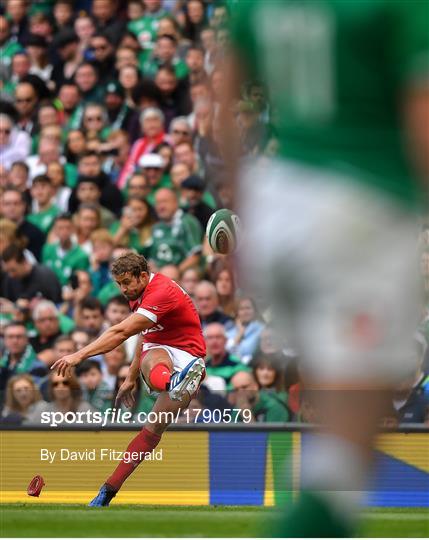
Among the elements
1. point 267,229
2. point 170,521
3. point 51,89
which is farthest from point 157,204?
point 267,229

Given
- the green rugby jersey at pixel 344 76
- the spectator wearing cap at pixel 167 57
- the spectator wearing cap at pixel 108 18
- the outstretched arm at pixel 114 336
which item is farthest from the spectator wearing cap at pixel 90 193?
the green rugby jersey at pixel 344 76

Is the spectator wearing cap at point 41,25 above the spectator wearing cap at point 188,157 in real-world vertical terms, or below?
above

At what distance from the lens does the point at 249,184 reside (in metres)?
3.58

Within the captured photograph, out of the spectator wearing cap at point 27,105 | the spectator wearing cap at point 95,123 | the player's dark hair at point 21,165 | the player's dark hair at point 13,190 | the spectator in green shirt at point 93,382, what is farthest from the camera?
the spectator wearing cap at point 27,105

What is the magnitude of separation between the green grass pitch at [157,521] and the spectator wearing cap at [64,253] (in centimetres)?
412

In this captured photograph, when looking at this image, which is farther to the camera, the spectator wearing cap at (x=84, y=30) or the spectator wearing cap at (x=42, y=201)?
the spectator wearing cap at (x=84, y=30)

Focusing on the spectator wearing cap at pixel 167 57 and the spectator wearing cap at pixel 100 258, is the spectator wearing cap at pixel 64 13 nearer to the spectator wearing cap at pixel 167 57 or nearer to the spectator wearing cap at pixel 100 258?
the spectator wearing cap at pixel 167 57

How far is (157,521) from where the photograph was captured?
31.1ft

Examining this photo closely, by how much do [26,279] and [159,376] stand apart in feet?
15.2

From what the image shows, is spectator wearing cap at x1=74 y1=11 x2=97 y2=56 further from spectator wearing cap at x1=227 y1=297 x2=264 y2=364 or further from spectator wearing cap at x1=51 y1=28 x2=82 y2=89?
spectator wearing cap at x1=227 y1=297 x2=264 y2=364

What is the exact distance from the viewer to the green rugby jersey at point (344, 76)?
3465mm

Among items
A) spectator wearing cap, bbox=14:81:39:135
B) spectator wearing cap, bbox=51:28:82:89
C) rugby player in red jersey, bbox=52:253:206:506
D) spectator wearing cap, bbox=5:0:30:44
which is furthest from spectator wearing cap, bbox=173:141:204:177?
rugby player in red jersey, bbox=52:253:206:506

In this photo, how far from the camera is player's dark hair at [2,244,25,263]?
590 inches

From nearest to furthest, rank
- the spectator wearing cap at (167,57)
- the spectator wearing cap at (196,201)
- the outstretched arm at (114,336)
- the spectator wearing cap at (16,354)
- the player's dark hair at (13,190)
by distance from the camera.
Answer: the outstretched arm at (114,336) → the spectator wearing cap at (16,354) → the spectator wearing cap at (196,201) → the player's dark hair at (13,190) → the spectator wearing cap at (167,57)
